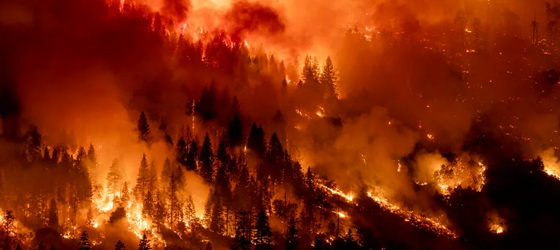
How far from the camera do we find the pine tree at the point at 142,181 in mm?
118562

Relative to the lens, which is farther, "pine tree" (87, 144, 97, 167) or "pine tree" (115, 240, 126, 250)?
"pine tree" (87, 144, 97, 167)

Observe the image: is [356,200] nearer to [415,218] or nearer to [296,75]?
[415,218]

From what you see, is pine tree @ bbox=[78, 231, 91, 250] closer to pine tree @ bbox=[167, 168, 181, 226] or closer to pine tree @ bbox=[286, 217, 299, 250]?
pine tree @ bbox=[167, 168, 181, 226]

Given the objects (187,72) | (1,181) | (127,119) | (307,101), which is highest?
(187,72)

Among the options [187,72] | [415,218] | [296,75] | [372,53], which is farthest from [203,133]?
[372,53]

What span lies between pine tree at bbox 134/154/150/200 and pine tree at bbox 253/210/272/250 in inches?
1023

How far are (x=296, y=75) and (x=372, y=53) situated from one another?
2920cm

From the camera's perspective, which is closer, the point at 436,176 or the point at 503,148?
the point at 436,176

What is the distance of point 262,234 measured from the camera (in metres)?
111

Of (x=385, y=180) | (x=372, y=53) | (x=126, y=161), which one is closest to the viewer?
(x=126, y=161)

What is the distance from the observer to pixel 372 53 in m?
192

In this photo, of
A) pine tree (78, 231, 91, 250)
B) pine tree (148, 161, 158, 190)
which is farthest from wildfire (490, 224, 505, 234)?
pine tree (78, 231, 91, 250)

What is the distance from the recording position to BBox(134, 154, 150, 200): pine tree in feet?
389

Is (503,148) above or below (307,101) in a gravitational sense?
below
